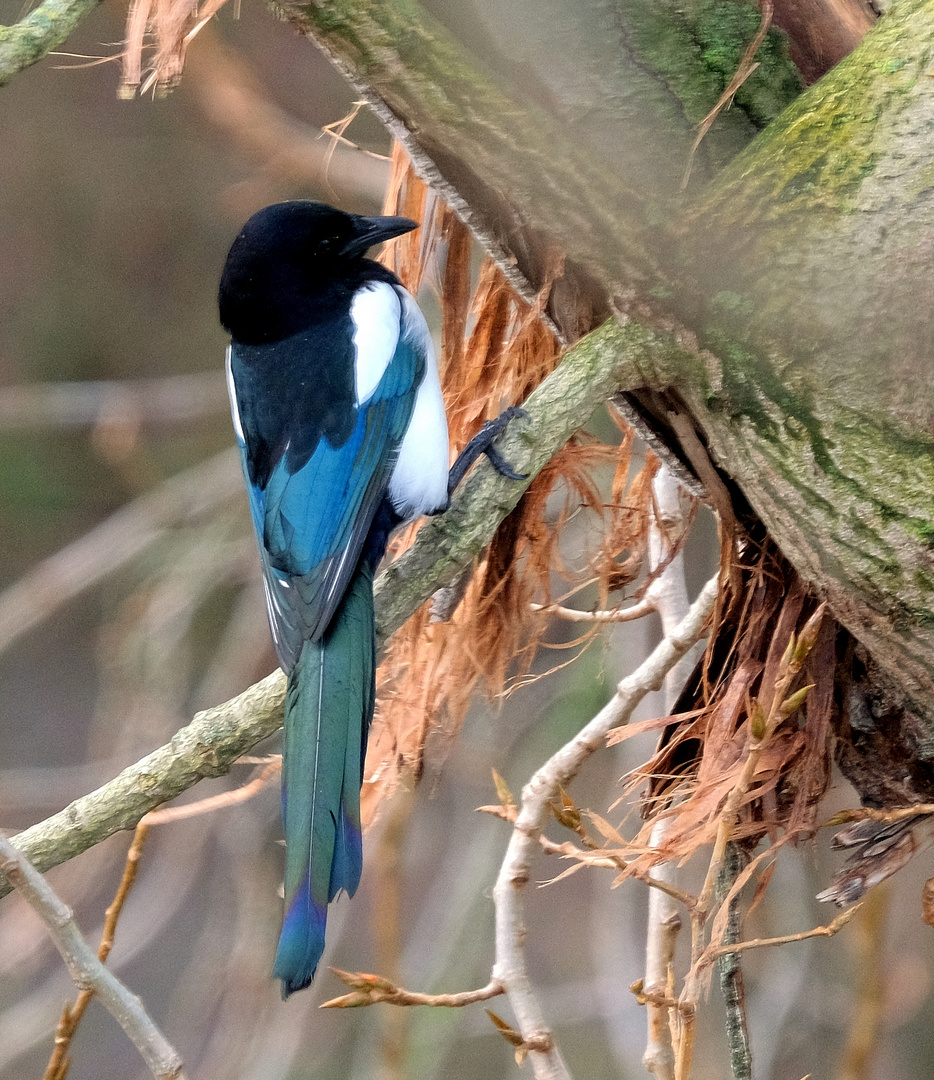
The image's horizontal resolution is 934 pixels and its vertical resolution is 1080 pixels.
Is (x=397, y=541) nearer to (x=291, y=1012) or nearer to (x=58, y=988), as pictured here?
(x=291, y=1012)

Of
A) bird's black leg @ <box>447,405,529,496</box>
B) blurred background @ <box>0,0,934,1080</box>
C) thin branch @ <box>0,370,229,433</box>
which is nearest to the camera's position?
bird's black leg @ <box>447,405,529,496</box>

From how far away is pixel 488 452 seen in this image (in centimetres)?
124

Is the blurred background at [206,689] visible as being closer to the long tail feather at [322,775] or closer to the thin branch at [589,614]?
the thin branch at [589,614]

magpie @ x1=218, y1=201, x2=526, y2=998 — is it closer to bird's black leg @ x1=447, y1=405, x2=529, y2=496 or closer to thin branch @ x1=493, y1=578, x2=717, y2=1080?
bird's black leg @ x1=447, y1=405, x2=529, y2=496

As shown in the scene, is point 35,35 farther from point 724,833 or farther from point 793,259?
point 724,833

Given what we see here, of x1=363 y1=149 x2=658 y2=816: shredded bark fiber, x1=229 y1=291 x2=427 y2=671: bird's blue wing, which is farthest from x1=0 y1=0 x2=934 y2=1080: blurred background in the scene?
x1=229 y1=291 x2=427 y2=671: bird's blue wing

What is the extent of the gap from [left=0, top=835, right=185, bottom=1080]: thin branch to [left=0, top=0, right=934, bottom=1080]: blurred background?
596 millimetres

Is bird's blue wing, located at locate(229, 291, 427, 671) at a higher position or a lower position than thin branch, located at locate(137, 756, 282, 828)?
higher

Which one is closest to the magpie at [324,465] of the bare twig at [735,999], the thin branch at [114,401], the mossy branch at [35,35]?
the bare twig at [735,999]

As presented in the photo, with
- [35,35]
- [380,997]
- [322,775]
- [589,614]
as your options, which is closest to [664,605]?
[589,614]

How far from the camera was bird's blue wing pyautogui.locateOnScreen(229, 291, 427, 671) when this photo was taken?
139 cm

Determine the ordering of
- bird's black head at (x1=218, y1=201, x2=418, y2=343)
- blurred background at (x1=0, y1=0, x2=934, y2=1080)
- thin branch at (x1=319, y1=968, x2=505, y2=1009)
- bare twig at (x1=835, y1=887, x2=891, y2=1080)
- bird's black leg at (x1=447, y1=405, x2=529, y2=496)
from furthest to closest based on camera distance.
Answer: blurred background at (x1=0, y1=0, x2=934, y2=1080)
bare twig at (x1=835, y1=887, x2=891, y2=1080)
bird's black head at (x1=218, y1=201, x2=418, y2=343)
bird's black leg at (x1=447, y1=405, x2=529, y2=496)
thin branch at (x1=319, y1=968, x2=505, y2=1009)

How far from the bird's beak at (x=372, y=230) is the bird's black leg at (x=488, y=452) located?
0.94 ft

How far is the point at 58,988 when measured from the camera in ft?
9.24
